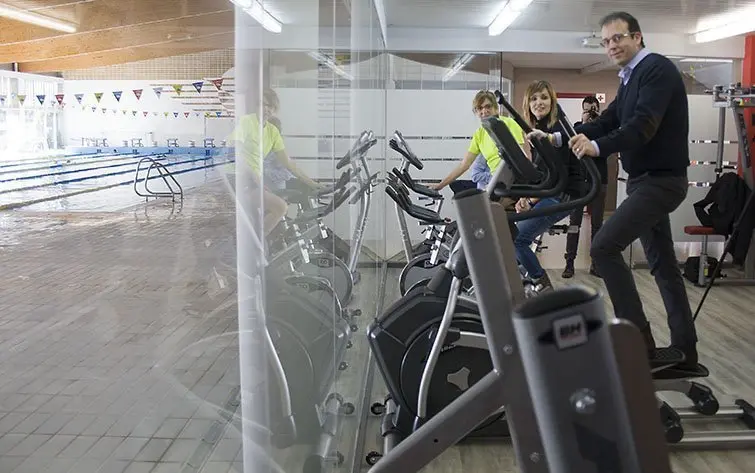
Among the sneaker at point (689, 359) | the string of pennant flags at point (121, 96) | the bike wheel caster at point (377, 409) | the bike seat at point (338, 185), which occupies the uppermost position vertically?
the string of pennant flags at point (121, 96)

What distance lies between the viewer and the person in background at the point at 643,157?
2.96 meters

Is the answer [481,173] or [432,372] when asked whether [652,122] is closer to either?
[432,372]

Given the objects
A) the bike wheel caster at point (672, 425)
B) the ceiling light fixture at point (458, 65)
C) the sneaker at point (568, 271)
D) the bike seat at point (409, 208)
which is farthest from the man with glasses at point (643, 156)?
the ceiling light fixture at point (458, 65)

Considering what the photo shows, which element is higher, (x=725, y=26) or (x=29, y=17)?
(x=725, y=26)

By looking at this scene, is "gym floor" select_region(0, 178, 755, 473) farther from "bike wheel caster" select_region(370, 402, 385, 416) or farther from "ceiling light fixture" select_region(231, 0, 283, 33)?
"ceiling light fixture" select_region(231, 0, 283, 33)

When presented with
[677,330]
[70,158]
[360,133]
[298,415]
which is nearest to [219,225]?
[70,158]

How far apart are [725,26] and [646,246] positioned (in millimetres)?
5685

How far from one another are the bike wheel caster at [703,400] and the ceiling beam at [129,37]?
2754 mm

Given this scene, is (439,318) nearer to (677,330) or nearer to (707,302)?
(677,330)

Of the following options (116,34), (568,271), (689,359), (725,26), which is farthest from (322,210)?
(725,26)

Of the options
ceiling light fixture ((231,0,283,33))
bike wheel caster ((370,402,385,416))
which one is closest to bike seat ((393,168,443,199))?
bike wheel caster ((370,402,385,416))

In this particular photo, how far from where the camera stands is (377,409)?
3.40 metres

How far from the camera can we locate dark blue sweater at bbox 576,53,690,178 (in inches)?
115

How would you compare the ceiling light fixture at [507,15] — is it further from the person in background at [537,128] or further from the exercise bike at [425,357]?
the exercise bike at [425,357]
